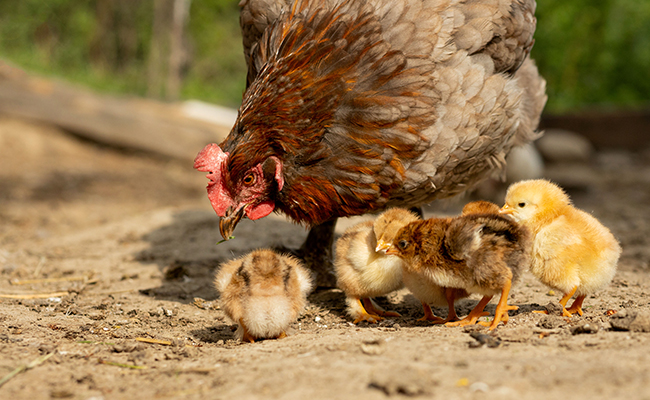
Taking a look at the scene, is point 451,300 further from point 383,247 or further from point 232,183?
point 232,183

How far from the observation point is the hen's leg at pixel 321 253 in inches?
175

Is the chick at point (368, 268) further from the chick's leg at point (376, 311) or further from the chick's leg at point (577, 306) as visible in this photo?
the chick's leg at point (577, 306)

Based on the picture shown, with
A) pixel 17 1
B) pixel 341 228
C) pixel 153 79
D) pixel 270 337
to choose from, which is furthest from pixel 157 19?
pixel 270 337

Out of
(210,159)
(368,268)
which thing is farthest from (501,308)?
(210,159)

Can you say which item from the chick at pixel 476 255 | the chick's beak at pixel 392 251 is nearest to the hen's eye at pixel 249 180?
the chick's beak at pixel 392 251

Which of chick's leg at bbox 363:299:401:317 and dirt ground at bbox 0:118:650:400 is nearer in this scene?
dirt ground at bbox 0:118:650:400

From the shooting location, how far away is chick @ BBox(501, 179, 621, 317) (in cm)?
305

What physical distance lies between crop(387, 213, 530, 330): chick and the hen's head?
94 cm

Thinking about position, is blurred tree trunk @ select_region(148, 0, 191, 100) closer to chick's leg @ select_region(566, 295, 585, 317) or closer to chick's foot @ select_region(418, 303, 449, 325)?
chick's foot @ select_region(418, 303, 449, 325)

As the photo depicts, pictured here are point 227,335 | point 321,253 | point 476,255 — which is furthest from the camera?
point 321,253

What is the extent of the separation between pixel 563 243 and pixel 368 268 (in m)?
1.11

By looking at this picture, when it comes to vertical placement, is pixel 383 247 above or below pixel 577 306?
above

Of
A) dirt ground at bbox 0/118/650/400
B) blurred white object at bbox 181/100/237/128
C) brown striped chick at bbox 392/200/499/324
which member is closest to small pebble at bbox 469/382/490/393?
dirt ground at bbox 0/118/650/400

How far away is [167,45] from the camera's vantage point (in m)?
12.6
